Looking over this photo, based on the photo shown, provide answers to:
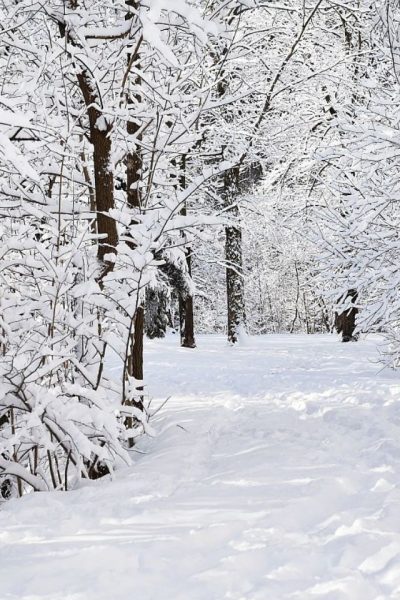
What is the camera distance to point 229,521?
9.09 feet

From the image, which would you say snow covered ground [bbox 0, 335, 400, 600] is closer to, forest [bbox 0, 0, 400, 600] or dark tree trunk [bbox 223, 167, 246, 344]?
forest [bbox 0, 0, 400, 600]

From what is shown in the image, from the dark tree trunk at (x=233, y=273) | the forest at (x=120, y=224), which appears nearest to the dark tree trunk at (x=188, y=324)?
the dark tree trunk at (x=233, y=273)

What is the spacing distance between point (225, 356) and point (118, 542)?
939 cm

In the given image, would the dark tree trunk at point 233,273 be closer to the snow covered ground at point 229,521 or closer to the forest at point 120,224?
the forest at point 120,224

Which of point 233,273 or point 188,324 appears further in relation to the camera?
point 188,324

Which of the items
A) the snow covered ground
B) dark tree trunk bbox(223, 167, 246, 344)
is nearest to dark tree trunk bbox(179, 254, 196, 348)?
dark tree trunk bbox(223, 167, 246, 344)

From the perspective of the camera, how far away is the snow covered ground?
2207 millimetres

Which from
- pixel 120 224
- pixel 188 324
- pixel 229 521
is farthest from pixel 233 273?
pixel 229 521

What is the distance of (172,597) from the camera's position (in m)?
2.12

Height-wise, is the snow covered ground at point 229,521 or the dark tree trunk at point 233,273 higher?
the dark tree trunk at point 233,273

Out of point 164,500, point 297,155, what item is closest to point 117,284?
point 164,500

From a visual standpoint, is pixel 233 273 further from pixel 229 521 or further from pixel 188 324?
pixel 229 521

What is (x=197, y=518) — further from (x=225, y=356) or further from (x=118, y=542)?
(x=225, y=356)

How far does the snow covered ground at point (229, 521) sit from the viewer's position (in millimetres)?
2207
